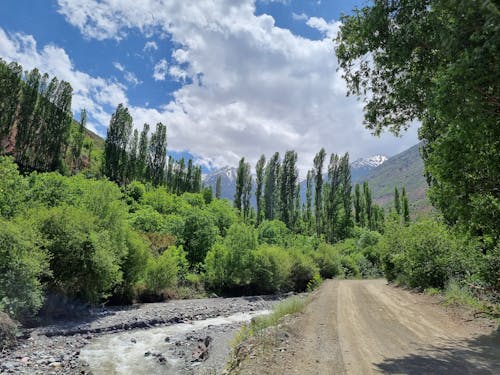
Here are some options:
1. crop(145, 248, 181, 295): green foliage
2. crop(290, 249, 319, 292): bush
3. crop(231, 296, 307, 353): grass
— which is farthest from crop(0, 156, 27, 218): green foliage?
crop(290, 249, 319, 292): bush

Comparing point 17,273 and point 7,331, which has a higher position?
point 17,273

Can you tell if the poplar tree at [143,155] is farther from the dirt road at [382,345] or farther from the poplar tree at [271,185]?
the dirt road at [382,345]

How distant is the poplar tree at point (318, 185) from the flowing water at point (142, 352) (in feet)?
214

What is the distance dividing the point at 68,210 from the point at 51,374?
11.8m

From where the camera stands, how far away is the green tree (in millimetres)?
5961

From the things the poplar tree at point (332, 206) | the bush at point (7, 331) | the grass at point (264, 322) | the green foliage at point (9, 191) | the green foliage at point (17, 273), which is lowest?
the bush at point (7, 331)

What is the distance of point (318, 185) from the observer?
3297 inches

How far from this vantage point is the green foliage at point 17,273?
1582 cm

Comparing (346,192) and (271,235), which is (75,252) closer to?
(271,235)

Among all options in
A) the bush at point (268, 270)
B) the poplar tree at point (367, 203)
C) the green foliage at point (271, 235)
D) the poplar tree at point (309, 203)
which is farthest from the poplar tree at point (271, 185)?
the bush at point (268, 270)

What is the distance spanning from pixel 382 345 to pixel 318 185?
75.1m

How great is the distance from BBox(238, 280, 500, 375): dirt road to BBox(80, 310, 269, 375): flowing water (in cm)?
517

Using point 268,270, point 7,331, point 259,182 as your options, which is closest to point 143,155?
point 259,182

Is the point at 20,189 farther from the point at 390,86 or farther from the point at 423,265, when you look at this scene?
the point at 423,265
